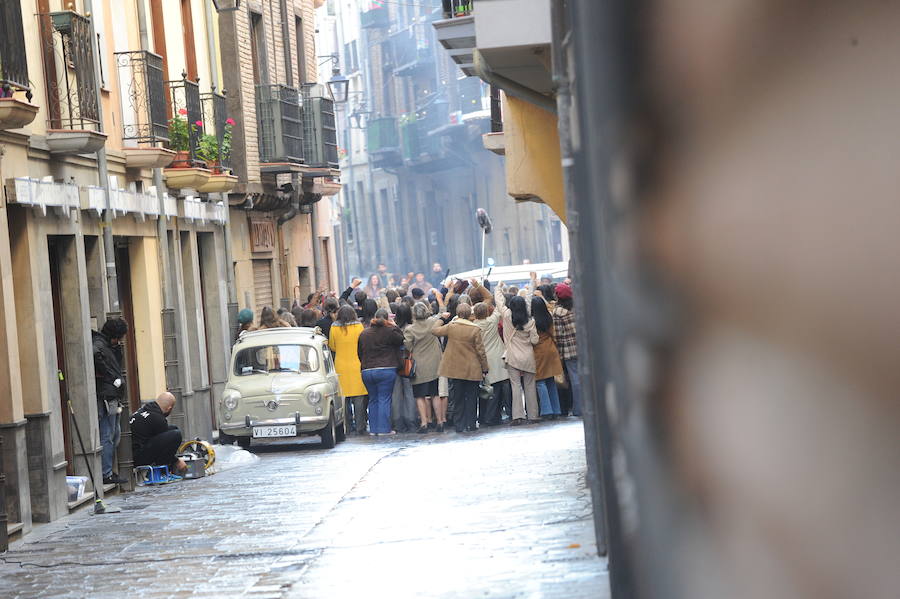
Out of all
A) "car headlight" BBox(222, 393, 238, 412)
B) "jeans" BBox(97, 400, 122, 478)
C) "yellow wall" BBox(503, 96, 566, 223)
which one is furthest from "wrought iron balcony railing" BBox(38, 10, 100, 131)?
"car headlight" BBox(222, 393, 238, 412)

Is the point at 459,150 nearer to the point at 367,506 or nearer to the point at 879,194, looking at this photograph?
the point at 367,506

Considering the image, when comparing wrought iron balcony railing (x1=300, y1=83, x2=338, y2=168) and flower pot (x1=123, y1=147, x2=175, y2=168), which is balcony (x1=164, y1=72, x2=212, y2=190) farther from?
wrought iron balcony railing (x1=300, y1=83, x2=338, y2=168)

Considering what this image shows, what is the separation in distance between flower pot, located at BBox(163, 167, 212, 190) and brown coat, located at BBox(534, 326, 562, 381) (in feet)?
19.5

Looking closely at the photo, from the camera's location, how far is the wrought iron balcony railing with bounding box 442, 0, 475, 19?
53.5 feet

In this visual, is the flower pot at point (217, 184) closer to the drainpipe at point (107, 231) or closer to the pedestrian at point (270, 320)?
the pedestrian at point (270, 320)

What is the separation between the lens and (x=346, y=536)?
12.5 meters

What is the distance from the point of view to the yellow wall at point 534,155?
1619 cm

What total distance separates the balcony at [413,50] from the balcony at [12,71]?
53.6 meters

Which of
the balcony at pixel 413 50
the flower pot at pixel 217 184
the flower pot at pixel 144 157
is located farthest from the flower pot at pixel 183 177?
the balcony at pixel 413 50

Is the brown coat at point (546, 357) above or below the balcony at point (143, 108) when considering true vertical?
below

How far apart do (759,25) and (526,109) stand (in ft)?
48.2

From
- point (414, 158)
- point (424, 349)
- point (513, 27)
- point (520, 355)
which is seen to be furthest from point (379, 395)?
point (414, 158)

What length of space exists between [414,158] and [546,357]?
45.7 meters

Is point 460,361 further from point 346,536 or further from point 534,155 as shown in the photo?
point 346,536
